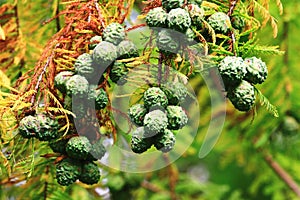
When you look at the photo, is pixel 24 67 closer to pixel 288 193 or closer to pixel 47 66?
pixel 47 66

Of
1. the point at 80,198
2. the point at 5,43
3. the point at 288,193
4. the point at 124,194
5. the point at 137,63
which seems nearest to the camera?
the point at 137,63

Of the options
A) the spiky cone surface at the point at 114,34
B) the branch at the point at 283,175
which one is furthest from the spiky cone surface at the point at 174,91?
the branch at the point at 283,175

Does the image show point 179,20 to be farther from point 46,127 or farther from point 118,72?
point 46,127

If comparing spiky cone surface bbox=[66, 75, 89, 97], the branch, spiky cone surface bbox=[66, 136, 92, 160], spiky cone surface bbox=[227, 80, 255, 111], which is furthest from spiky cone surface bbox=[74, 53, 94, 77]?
the branch

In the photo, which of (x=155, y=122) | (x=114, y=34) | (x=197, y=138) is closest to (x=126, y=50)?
(x=114, y=34)

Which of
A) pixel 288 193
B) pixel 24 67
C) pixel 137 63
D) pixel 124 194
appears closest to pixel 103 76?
pixel 137 63
